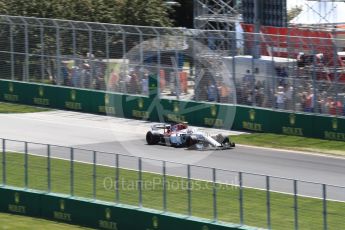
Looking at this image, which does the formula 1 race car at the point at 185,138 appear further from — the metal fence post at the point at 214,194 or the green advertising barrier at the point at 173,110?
the metal fence post at the point at 214,194

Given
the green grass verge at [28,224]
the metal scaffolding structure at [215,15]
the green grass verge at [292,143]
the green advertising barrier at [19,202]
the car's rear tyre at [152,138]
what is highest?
the metal scaffolding structure at [215,15]

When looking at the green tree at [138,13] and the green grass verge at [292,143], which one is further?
the green tree at [138,13]

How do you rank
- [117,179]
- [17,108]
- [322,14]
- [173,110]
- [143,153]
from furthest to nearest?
1. [322,14]
2. [17,108]
3. [173,110]
4. [143,153]
5. [117,179]

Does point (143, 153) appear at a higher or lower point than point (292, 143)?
lower

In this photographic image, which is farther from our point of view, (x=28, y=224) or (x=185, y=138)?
(x=185, y=138)

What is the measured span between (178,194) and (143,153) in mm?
11414

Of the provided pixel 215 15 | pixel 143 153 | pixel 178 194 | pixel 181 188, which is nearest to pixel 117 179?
pixel 178 194

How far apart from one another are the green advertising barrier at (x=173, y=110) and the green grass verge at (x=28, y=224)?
12706 millimetres

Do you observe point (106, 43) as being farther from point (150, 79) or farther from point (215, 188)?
point (215, 188)

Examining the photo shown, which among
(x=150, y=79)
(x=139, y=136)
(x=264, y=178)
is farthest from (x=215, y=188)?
(x=150, y=79)

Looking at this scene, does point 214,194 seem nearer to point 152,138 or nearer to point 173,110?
point 152,138

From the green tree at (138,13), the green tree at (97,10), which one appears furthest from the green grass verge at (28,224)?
the green tree at (138,13)

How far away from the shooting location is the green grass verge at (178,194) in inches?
772

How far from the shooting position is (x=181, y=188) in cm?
2141
